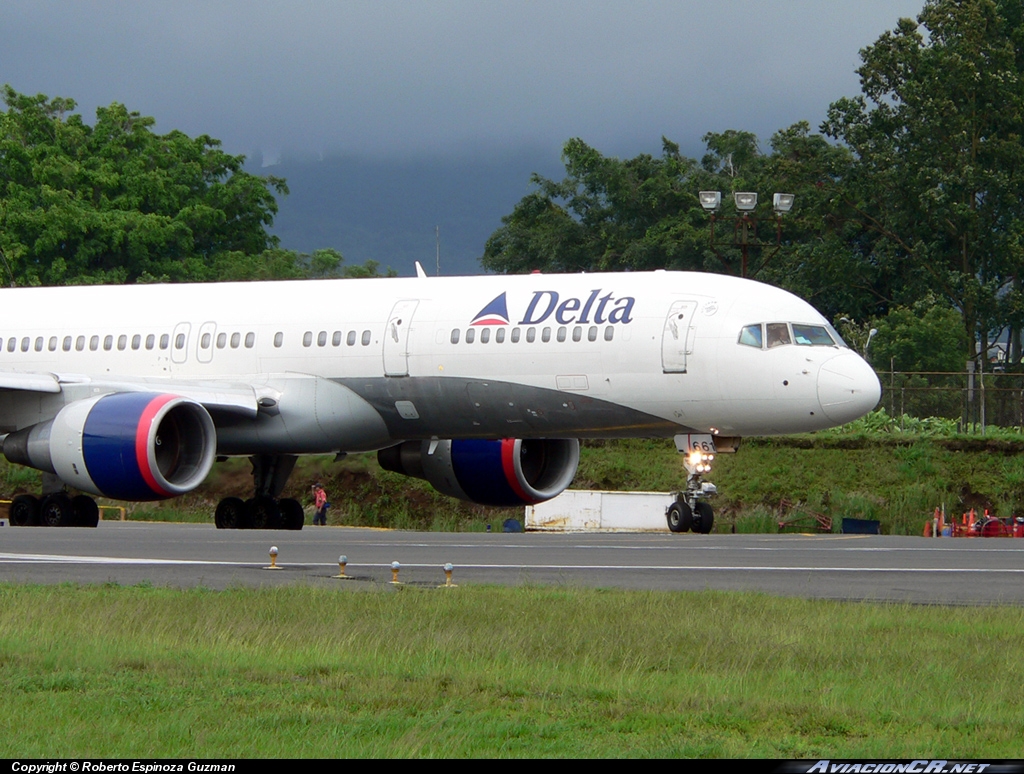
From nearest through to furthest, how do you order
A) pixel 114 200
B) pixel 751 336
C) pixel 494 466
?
pixel 751 336
pixel 494 466
pixel 114 200

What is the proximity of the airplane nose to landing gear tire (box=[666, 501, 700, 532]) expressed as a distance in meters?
3.10

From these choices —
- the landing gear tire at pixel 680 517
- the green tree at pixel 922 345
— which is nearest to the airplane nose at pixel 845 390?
the landing gear tire at pixel 680 517

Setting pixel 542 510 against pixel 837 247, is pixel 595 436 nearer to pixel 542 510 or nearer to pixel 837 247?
pixel 542 510

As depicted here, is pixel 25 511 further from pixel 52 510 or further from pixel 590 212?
pixel 590 212

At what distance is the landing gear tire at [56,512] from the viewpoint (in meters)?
28.1

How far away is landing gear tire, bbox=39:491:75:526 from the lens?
2814cm

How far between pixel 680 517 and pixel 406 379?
503 centimetres

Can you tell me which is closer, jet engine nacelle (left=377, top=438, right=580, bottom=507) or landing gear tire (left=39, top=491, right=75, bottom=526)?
landing gear tire (left=39, top=491, right=75, bottom=526)

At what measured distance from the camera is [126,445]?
25.0m

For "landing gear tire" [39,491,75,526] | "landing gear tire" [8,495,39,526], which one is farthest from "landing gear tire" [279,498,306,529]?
"landing gear tire" [8,495,39,526]

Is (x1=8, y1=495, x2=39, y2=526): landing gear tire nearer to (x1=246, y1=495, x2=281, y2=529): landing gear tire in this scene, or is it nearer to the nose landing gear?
(x1=246, y1=495, x2=281, y2=529): landing gear tire

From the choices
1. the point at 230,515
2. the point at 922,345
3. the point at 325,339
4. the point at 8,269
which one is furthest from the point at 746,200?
the point at 8,269

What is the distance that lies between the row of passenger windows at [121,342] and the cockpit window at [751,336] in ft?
28.8

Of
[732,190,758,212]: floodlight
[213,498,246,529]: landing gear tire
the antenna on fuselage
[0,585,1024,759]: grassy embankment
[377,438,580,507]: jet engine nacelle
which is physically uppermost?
the antenna on fuselage
